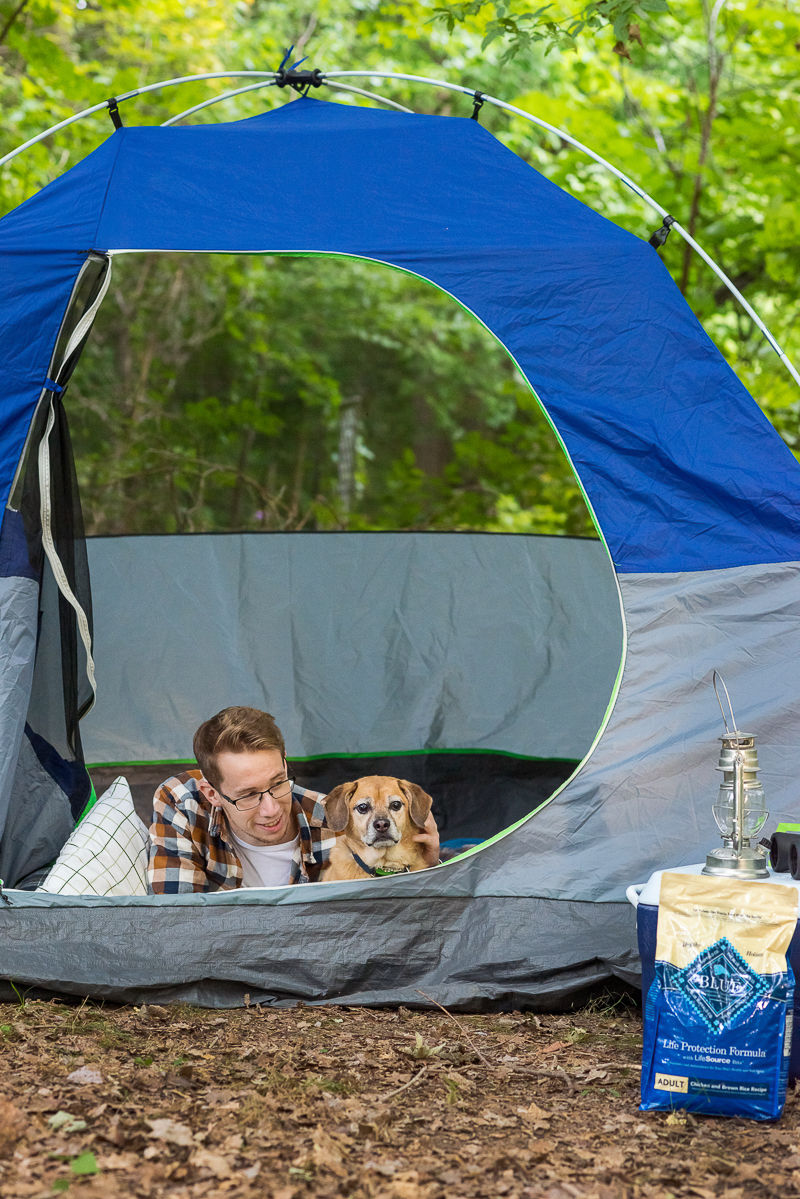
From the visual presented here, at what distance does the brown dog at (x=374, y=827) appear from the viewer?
9.28ft

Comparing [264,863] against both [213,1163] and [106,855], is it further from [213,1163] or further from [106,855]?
[213,1163]

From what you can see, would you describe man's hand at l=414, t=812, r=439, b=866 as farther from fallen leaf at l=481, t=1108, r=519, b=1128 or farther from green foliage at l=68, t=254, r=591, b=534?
green foliage at l=68, t=254, r=591, b=534

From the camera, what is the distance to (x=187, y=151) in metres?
2.99

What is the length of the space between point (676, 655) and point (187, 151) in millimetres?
1922

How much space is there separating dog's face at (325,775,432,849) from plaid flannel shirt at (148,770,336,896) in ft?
0.34

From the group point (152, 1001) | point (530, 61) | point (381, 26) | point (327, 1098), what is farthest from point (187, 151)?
point (530, 61)

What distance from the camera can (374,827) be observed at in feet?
9.23

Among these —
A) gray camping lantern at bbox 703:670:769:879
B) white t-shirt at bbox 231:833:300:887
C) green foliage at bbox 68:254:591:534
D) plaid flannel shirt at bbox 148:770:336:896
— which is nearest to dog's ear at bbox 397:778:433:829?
plaid flannel shirt at bbox 148:770:336:896

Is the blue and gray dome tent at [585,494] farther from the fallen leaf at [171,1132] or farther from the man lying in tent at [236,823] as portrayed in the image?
the fallen leaf at [171,1132]

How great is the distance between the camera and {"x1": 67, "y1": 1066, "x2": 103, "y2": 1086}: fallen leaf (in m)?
2.06

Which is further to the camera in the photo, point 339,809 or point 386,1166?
point 339,809

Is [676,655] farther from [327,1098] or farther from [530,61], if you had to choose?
[530,61]

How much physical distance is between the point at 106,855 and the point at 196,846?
238mm

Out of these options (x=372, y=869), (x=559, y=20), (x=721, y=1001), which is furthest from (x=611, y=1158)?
(x=559, y=20)
